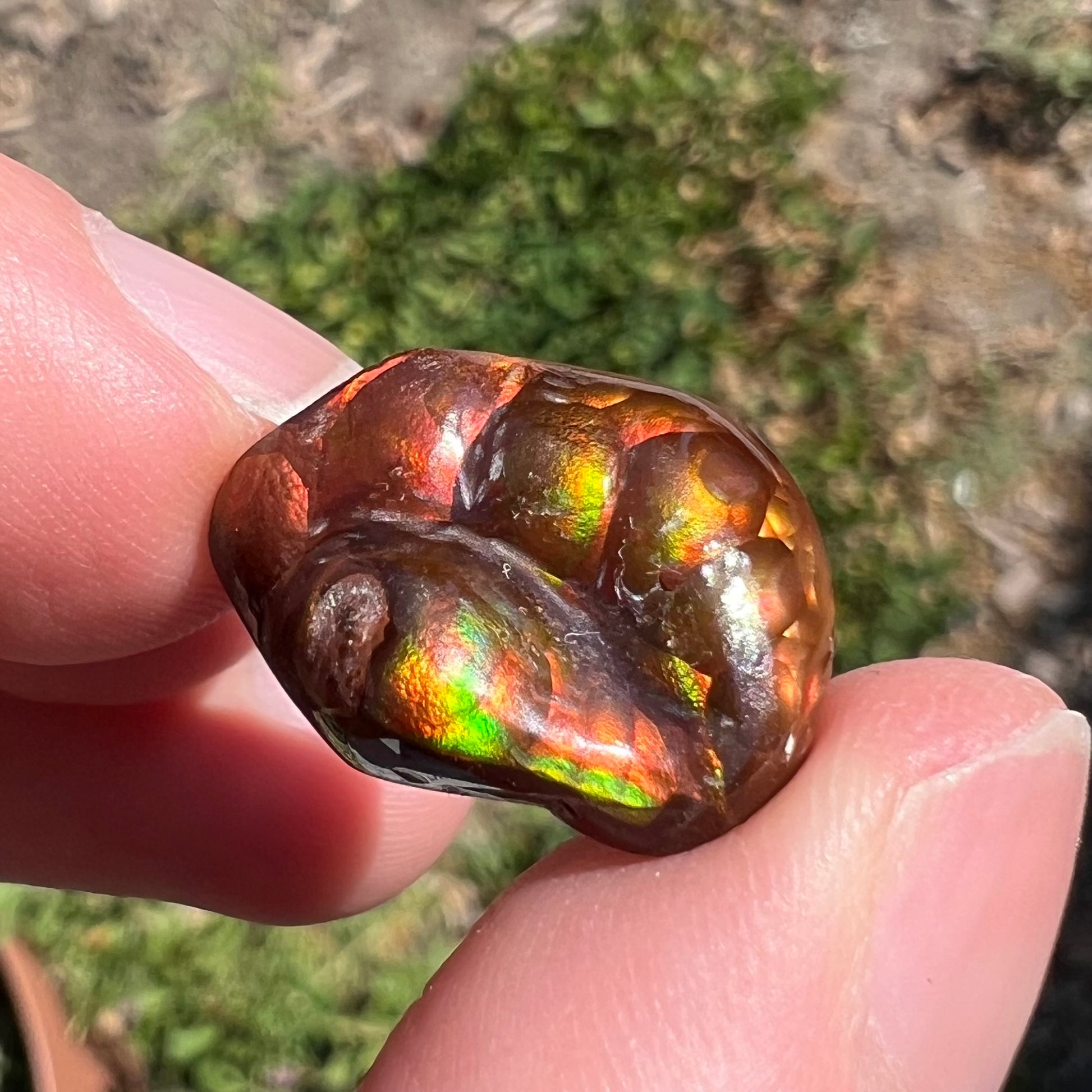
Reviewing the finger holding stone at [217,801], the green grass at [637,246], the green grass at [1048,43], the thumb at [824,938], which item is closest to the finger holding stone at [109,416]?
the finger holding stone at [217,801]

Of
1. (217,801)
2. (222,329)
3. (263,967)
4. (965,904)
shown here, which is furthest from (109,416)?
(263,967)

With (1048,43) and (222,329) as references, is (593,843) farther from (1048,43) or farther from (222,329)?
(1048,43)

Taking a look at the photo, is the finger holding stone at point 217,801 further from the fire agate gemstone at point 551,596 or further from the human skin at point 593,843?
the fire agate gemstone at point 551,596

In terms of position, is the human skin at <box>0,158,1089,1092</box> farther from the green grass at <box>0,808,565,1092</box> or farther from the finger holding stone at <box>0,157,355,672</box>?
the green grass at <box>0,808,565,1092</box>

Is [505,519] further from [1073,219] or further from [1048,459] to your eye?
[1073,219]

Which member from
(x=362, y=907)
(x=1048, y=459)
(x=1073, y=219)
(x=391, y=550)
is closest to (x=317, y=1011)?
(x=362, y=907)

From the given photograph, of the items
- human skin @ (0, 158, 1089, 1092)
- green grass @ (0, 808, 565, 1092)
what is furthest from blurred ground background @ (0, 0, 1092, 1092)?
human skin @ (0, 158, 1089, 1092)

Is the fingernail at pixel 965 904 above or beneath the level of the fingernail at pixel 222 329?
beneath
